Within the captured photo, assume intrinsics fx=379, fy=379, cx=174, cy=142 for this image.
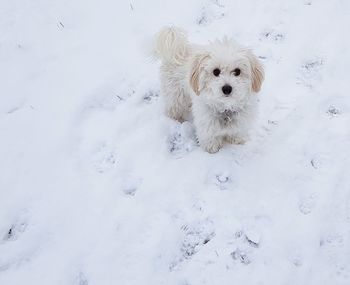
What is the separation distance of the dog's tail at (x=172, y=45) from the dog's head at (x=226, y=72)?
21.0 inches

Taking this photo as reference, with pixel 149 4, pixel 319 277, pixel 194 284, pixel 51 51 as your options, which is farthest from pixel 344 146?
pixel 51 51

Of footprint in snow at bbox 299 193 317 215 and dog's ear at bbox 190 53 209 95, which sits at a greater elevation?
dog's ear at bbox 190 53 209 95

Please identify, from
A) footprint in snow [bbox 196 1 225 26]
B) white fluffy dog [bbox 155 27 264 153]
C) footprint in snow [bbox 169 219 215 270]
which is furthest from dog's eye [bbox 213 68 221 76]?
footprint in snow [bbox 196 1 225 26]

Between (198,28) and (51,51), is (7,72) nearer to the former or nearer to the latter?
(51,51)

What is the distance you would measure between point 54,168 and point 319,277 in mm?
2658

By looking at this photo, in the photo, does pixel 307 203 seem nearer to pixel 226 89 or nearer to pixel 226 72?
pixel 226 89

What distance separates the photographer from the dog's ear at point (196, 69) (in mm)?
3254

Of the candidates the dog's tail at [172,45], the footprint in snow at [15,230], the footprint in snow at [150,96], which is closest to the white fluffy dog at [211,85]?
the dog's tail at [172,45]

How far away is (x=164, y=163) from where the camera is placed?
3.74 meters

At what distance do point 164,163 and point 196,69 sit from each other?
99 centimetres

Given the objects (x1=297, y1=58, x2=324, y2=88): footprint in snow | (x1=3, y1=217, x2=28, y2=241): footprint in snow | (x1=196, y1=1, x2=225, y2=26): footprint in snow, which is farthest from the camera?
(x1=196, y1=1, x2=225, y2=26): footprint in snow

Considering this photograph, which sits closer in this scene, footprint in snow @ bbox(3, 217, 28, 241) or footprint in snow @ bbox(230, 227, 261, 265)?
footprint in snow @ bbox(230, 227, 261, 265)

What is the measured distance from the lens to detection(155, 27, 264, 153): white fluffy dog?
10.5ft

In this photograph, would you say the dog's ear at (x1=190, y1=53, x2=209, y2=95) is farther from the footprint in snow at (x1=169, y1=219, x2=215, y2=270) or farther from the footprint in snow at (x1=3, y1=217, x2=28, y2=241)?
the footprint in snow at (x1=3, y1=217, x2=28, y2=241)
